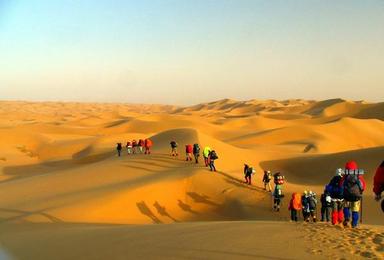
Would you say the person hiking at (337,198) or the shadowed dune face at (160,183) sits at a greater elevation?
the person hiking at (337,198)

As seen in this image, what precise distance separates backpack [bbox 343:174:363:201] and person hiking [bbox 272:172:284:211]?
568 cm

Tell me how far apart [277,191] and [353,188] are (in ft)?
21.1

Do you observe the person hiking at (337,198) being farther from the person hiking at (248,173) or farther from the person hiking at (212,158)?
the person hiking at (212,158)

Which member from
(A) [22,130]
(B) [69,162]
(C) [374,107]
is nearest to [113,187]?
(B) [69,162]

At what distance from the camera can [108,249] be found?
337 inches

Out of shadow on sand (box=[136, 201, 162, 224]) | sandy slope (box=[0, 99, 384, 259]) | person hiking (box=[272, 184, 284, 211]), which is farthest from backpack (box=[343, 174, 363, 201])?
shadow on sand (box=[136, 201, 162, 224])

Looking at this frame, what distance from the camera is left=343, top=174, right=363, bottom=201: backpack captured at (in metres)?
8.15

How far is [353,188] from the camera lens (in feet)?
26.8

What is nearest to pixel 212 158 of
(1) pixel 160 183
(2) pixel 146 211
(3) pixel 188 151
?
(3) pixel 188 151

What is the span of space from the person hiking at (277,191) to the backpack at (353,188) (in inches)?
223

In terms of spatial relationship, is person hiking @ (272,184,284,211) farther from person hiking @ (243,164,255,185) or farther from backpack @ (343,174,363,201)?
backpack @ (343,174,363,201)

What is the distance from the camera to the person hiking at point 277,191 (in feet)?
45.6

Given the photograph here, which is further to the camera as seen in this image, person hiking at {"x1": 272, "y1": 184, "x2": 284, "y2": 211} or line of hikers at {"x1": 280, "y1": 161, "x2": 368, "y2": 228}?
person hiking at {"x1": 272, "y1": 184, "x2": 284, "y2": 211}

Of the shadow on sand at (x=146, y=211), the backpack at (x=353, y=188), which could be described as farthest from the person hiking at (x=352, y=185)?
the shadow on sand at (x=146, y=211)
